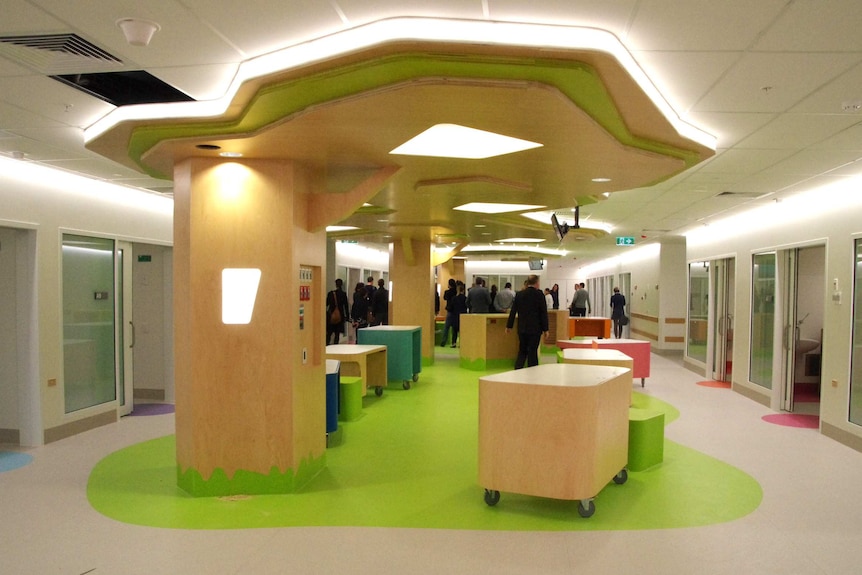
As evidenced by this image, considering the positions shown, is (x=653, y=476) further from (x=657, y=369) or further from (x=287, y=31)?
(x=657, y=369)

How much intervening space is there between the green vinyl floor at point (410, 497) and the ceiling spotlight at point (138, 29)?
3.39 metres

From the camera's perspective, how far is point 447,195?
782 centimetres

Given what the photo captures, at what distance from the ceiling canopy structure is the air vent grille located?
2.23 ft

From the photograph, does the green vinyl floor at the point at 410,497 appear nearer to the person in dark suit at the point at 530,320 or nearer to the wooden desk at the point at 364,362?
the wooden desk at the point at 364,362

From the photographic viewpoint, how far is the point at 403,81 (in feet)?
11.7

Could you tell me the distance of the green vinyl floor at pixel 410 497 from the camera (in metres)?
4.82

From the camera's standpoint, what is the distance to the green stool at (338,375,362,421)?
835cm

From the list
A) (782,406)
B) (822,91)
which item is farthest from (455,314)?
(822,91)

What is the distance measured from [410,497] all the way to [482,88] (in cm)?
346

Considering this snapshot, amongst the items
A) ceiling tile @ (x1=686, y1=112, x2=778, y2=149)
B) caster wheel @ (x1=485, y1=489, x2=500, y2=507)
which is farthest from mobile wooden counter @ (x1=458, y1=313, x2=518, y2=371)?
caster wheel @ (x1=485, y1=489, x2=500, y2=507)

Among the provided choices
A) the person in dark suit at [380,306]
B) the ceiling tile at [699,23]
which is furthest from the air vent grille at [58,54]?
the person in dark suit at [380,306]

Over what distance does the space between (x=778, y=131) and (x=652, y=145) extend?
1190mm

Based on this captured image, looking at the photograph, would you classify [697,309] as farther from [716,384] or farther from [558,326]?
[558,326]

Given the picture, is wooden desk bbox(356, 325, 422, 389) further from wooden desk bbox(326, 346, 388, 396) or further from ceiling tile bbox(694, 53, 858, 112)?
ceiling tile bbox(694, 53, 858, 112)
